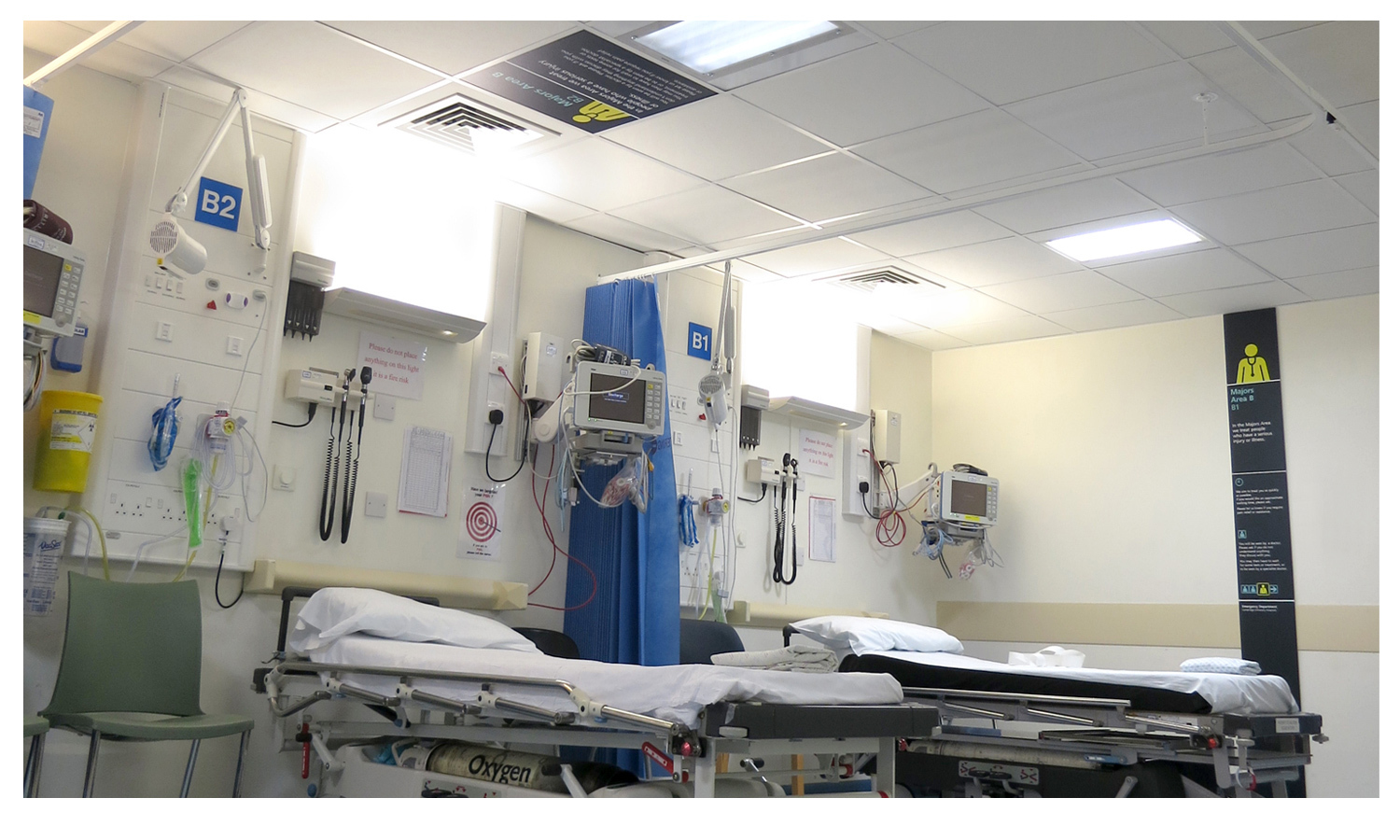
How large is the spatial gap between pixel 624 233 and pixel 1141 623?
3875mm

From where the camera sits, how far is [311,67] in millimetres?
4234

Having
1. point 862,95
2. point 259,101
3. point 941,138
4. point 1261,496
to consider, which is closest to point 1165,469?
point 1261,496

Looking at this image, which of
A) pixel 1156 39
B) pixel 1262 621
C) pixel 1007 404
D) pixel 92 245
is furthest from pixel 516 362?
pixel 1262 621

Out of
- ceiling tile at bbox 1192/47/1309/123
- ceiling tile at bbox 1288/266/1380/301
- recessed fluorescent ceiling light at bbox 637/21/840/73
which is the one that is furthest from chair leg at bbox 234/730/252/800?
ceiling tile at bbox 1288/266/1380/301

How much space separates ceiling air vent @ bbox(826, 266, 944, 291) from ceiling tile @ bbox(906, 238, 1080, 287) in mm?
170

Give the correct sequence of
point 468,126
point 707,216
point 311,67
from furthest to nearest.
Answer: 1. point 707,216
2. point 468,126
3. point 311,67

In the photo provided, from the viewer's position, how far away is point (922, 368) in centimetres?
803

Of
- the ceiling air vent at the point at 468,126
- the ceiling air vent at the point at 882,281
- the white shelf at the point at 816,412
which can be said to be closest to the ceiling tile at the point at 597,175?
the ceiling air vent at the point at 468,126

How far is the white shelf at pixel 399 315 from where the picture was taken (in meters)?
4.77

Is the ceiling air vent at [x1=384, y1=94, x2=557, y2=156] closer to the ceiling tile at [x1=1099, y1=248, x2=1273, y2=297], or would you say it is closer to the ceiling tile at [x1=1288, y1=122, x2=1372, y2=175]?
the ceiling tile at [x1=1288, y1=122, x2=1372, y2=175]

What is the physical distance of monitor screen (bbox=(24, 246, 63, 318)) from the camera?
3605 mm

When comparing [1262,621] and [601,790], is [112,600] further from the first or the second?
[1262,621]

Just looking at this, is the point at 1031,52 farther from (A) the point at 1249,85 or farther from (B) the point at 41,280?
(B) the point at 41,280

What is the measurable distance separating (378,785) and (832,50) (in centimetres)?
308
